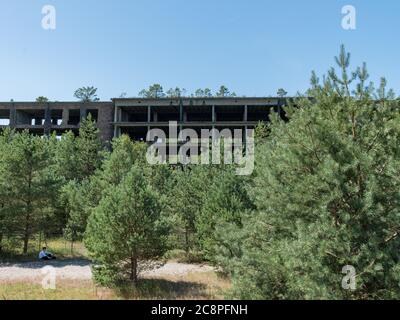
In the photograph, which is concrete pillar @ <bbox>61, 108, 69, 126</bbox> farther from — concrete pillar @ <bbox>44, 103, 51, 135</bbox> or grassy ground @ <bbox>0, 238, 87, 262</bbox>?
grassy ground @ <bbox>0, 238, 87, 262</bbox>

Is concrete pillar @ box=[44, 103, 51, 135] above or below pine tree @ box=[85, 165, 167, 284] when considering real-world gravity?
above

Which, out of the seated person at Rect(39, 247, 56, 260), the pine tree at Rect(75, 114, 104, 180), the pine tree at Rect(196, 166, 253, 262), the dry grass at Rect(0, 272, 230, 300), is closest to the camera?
the dry grass at Rect(0, 272, 230, 300)

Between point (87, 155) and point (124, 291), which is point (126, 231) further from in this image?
point (87, 155)

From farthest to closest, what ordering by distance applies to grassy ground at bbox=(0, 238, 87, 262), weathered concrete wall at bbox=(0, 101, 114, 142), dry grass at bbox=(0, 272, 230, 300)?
weathered concrete wall at bbox=(0, 101, 114, 142) → grassy ground at bbox=(0, 238, 87, 262) → dry grass at bbox=(0, 272, 230, 300)

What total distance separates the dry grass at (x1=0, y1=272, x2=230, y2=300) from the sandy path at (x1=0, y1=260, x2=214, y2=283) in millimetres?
1532

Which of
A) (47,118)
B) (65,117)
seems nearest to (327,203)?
(65,117)

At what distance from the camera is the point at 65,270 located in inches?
910

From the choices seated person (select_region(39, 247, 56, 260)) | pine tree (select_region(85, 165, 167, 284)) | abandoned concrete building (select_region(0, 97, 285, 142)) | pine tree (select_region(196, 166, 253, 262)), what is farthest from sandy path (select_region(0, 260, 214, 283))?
abandoned concrete building (select_region(0, 97, 285, 142))

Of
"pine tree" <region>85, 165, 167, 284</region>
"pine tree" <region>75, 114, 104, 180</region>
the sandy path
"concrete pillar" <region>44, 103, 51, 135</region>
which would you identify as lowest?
the sandy path

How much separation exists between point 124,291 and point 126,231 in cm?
267

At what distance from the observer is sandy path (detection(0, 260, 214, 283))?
68.7 ft
